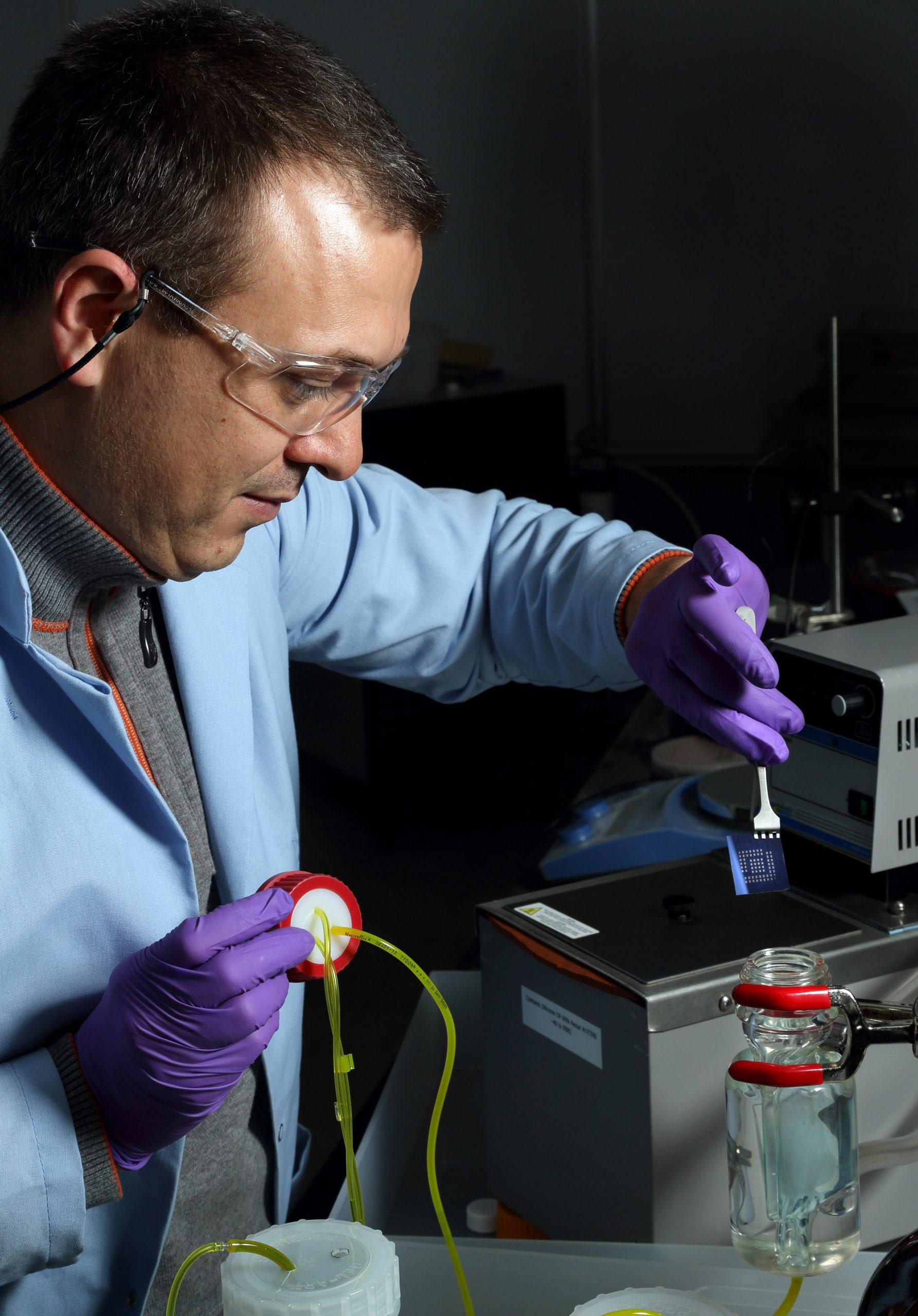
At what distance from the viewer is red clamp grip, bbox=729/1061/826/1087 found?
0.71m

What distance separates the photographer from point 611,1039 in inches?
35.2

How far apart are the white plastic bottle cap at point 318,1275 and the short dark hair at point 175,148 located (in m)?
0.60

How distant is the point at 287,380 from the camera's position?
2.92 feet

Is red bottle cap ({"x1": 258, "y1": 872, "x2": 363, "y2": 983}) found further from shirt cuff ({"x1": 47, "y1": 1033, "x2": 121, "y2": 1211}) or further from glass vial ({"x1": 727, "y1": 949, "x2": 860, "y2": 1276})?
glass vial ({"x1": 727, "y1": 949, "x2": 860, "y2": 1276})

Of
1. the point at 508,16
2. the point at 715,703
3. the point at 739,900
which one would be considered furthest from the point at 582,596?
the point at 508,16

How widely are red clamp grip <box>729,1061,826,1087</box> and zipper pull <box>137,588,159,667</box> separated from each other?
2.00 ft

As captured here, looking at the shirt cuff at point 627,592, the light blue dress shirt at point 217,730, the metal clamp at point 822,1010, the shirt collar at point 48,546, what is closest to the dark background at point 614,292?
the light blue dress shirt at point 217,730

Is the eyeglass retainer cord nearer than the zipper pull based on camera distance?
Yes

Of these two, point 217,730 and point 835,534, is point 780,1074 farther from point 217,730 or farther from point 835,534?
point 835,534

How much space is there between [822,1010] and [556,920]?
29cm

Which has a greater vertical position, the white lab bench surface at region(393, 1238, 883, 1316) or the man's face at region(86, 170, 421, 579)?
the man's face at region(86, 170, 421, 579)

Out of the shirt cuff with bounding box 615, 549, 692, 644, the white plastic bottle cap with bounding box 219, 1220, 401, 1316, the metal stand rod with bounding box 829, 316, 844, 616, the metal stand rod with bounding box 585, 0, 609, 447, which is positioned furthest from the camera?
the metal stand rod with bounding box 585, 0, 609, 447

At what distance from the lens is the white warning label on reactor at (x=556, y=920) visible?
954 millimetres

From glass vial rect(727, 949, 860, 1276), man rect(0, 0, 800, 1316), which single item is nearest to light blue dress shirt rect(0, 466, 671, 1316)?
man rect(0, 0, 800, 1316)
